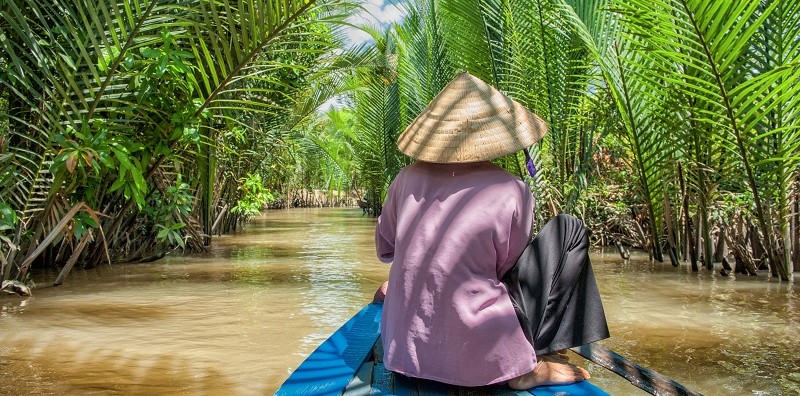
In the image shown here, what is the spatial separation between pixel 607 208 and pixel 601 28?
3031mm

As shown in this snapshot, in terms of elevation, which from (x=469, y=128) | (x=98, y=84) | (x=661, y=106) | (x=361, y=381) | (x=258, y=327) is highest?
(x=661, y=106)

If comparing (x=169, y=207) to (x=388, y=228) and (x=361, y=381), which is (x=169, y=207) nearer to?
(x=388, y=228)

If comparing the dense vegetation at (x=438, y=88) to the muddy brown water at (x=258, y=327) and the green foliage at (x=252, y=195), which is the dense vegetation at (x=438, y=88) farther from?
the muddy brown water at (x=258, y=327)

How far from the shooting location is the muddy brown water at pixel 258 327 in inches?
128

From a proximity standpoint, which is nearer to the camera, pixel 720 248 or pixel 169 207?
pixel 169 207

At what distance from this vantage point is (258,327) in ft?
14.5

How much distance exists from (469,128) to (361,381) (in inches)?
32.5

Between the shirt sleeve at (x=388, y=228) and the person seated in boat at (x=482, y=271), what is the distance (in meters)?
0.12

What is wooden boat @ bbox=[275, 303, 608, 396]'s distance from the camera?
7.43ft

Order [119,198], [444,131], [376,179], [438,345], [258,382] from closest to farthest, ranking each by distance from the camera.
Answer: [438,345], [444,131], [258,382], [119,198], [376,179]

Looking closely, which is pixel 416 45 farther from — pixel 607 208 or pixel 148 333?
pixel 148 333

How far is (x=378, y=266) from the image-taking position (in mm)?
7871

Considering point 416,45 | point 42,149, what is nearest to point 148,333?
point 42,149

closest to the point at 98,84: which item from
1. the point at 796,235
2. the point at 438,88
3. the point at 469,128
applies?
the point at 469,128
